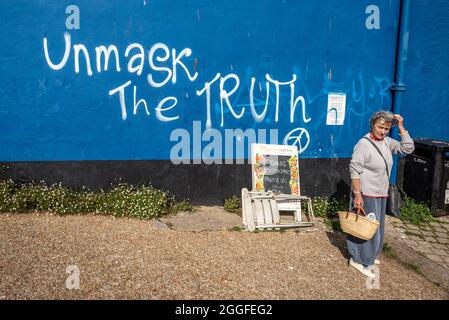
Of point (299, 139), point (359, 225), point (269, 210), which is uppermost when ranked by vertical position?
point (299, 139)

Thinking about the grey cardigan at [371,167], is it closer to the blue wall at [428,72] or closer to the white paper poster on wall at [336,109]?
the white paper poster on wall at [336,109]

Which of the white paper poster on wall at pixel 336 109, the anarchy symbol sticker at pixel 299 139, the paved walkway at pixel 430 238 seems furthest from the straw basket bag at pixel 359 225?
the white paper poster on wall at pixel 336 109

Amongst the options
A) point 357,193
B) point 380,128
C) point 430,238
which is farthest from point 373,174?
point 430,238

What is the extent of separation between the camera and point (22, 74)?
20.6 ft

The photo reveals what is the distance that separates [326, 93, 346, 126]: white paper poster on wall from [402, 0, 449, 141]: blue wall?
1.08 metres

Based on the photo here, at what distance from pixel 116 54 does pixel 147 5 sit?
87 cm

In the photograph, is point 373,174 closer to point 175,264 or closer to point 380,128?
point 380,128

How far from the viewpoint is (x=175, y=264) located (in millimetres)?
4672

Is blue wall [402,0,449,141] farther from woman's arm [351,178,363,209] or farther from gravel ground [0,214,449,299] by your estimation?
woman's arm [351,178,363,209]

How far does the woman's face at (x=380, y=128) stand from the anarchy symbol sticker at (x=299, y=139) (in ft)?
7.62

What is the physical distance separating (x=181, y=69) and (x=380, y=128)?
10.6 feet

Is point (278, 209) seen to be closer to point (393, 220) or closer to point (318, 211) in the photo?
point (318, 211)

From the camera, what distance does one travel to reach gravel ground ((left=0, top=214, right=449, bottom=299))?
4113 millimetres

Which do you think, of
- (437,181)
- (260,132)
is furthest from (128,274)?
(437,181)
